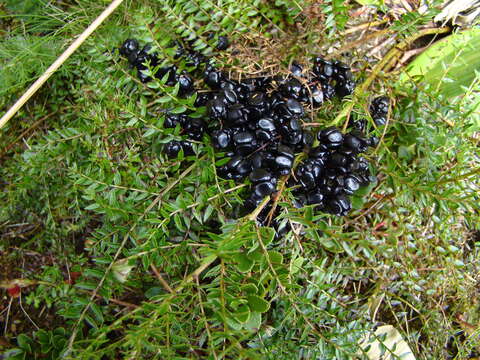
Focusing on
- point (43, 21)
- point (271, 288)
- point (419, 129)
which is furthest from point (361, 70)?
point (43, 21)

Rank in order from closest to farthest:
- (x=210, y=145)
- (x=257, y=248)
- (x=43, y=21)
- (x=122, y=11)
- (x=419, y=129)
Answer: (x=257, y=248), (x=210, y=145), (x=419, y=129), (x=122, y=11), (x=43, y=21)

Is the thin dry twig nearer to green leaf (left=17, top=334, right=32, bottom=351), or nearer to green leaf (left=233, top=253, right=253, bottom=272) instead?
green leaf (left=17, top=334, right=32, bottom=351)

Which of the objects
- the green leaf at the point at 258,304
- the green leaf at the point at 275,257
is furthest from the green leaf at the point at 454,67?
the green leaf at the point at 258,304

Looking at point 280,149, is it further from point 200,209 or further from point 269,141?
point 200,209

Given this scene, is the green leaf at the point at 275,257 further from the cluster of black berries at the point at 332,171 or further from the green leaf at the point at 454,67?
the green leaf at the point at 454,67

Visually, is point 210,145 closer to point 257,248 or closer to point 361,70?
point 257,248

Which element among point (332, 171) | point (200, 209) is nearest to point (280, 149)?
point (332, 171)
